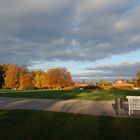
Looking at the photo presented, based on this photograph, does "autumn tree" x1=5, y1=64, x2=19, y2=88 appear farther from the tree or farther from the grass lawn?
the grass lawn

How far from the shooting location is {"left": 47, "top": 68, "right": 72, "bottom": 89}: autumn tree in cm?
8666

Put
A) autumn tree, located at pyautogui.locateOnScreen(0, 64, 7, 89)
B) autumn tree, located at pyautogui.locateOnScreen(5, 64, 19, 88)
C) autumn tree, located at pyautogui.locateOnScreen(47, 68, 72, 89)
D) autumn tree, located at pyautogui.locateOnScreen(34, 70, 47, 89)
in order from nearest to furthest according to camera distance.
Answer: autumn tree, located at pyautogui.locateOnScreen(34, 70, 47, 89) < autumn tree, located at pyautogui.locateOnScreen(47, 68, 72, 89) < autumn tree, located at pyautogui.locateOnScreen(5, 64, 19, 88) < autumn tree, located at pyautogui.locateOnScreen(0, 64, 7, 89)

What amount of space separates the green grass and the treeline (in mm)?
71729

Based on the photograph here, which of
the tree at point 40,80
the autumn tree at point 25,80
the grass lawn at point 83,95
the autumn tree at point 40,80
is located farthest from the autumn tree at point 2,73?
the grass lawn at point 83,95

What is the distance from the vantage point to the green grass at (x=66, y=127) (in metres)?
9.70

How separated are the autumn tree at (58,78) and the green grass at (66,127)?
7173cm

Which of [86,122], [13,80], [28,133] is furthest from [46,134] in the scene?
[13,80]

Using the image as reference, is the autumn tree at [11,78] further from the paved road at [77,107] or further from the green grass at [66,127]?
the green grass at [66,127]

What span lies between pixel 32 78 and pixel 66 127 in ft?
272

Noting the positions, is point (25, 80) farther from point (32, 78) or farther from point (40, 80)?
point (40, 80)

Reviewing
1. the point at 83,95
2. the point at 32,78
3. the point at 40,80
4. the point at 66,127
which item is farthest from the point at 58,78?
the point at 66,127

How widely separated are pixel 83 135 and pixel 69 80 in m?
82.3

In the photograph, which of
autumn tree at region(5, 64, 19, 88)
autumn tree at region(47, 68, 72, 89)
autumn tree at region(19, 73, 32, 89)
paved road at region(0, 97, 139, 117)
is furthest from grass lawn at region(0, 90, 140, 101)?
autumn tree at region(5, 64, 19, 88)

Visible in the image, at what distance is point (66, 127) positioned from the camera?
11172mm
